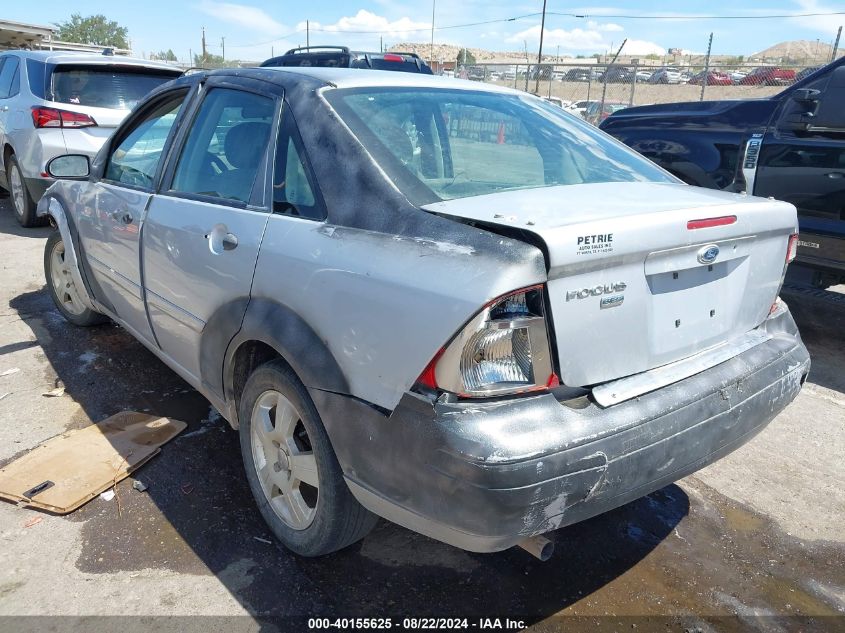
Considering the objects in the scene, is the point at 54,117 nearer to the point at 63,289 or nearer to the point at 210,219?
the point at 63,289

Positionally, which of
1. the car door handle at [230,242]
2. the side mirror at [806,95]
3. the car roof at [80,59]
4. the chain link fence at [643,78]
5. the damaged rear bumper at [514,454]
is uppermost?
the chain link fence at [643,78]

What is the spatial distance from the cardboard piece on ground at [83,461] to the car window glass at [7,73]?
626 cm

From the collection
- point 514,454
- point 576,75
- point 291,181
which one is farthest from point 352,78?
point 576,75

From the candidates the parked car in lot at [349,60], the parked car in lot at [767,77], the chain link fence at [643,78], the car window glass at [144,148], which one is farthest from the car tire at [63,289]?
the parked car in lot at [767,77]

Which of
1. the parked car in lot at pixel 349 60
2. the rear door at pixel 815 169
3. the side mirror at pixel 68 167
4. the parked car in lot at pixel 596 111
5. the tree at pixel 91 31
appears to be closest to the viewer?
the side mirror at pixel 68 167

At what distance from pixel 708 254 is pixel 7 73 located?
874 centimetres

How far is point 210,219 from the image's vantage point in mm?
2770

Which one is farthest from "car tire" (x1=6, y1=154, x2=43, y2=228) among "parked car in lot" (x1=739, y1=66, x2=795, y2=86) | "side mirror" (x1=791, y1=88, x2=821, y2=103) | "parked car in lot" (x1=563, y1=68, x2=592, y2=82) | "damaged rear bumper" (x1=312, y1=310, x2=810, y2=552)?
→ "parked car in lot" (x1=563, y1=68, x2=592, y2=82)

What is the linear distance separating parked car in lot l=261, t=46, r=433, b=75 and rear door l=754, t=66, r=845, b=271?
6.47m

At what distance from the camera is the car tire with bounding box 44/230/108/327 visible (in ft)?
15.5

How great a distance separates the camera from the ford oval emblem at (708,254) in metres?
2.17

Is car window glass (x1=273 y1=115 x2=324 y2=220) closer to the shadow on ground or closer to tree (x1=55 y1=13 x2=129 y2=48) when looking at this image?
the shadow on ground

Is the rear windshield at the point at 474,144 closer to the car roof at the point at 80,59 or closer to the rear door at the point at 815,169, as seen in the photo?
the rear door at the point at 815,169

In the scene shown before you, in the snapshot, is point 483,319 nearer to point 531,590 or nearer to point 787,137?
point 531,590
